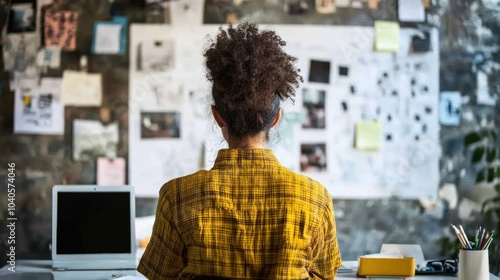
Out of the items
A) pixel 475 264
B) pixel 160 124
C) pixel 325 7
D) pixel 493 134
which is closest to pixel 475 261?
pixel 475 264

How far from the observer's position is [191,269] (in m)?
1.74

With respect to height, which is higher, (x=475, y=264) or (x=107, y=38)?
(x=107, y=38)

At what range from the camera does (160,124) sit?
3625mm

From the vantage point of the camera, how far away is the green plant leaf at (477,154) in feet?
12.1

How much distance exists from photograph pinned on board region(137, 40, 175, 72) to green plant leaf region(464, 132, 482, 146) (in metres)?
1.45

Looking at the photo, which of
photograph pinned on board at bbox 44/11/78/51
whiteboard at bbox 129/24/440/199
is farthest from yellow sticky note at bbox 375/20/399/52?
photograph pinned on board at bbox 44/11/78/51

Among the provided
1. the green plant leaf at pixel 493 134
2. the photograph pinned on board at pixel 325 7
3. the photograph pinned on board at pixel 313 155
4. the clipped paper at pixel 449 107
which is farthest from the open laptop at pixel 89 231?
the green plant leaf at pixel 493 134

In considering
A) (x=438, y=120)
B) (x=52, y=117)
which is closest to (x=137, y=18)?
(x=52, y=117)

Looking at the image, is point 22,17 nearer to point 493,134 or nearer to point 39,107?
point 39,107

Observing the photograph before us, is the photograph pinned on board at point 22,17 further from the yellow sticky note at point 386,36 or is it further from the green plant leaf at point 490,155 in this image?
the green plant leaf at point 490,155

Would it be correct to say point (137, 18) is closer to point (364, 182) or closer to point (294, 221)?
point (364, 182)

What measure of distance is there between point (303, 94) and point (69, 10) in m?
1.17

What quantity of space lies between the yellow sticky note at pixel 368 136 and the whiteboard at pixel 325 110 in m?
0.02

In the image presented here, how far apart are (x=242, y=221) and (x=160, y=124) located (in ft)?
6.49
